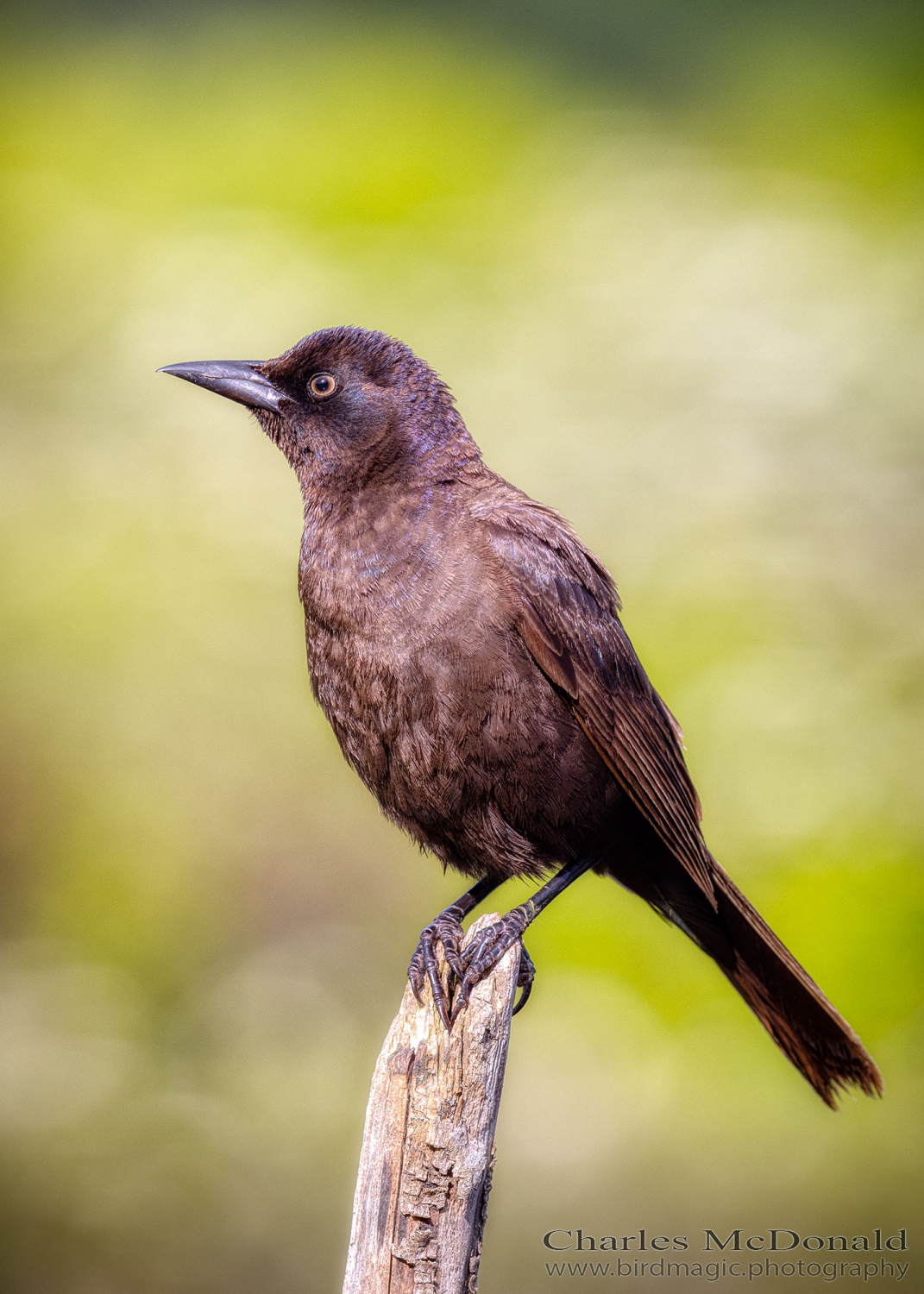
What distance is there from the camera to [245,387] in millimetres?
3742

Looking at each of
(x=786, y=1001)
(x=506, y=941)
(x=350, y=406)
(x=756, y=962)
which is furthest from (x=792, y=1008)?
(x=350, y=406)

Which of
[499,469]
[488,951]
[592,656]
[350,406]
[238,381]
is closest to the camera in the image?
[488,951]

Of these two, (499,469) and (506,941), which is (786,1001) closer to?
(506,941)

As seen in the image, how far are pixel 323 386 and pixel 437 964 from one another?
1840 millimetres

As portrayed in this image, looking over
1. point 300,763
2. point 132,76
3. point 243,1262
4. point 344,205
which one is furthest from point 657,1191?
point 132,76

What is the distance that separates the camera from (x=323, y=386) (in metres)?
3.70

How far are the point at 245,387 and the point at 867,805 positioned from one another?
4.54 metres

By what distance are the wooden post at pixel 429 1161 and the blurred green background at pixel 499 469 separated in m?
3.15

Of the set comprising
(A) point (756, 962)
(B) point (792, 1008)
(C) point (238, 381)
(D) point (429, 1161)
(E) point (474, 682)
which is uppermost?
(C) point (238, 381)

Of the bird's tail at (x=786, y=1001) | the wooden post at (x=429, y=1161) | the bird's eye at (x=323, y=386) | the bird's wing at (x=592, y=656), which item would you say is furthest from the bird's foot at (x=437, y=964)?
the bird's eye at (x=323, y=386)

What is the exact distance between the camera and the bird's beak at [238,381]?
3730 mm

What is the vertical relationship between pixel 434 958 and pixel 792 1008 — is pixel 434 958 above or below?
below

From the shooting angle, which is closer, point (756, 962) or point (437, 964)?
point (437, 964)

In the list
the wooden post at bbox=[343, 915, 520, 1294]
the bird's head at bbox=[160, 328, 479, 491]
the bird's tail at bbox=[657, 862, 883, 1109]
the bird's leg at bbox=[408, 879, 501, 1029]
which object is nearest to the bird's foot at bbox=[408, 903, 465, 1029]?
the bird's leg at bbox=[408, 879, 501, 1029]
